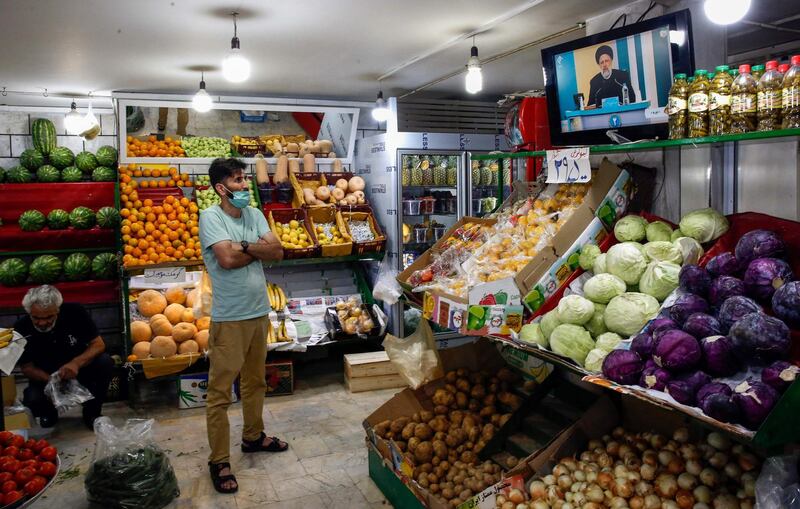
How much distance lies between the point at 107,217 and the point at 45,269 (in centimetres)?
80

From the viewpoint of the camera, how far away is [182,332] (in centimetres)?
561

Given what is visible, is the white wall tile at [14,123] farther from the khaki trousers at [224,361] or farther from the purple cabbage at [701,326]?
the purple cabbage at [701,326]

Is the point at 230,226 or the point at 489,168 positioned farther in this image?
the point at 489,168

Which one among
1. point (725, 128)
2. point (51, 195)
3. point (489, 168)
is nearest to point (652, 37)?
point (725, 128)

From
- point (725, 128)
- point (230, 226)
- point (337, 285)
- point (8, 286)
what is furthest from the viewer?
point (337, 285)

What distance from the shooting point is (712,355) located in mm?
1986

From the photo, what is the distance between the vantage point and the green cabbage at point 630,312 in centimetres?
246

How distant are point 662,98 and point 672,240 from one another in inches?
25.7

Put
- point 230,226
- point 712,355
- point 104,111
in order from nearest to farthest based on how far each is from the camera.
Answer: point 712,355 < point 230,226 < point 104,111

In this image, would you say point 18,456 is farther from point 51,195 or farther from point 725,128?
point 51,195

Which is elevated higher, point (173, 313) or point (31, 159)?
point (31, 159)

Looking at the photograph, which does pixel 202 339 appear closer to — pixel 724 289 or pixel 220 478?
pixel 220 478

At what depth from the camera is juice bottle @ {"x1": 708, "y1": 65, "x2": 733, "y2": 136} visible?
240 cm

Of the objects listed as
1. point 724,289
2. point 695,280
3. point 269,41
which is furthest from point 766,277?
point 269,41
